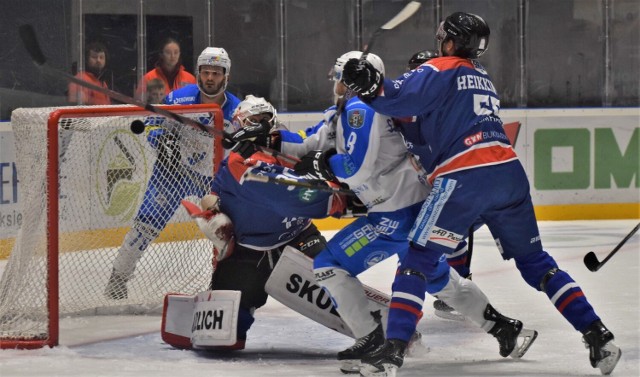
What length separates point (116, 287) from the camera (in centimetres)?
475

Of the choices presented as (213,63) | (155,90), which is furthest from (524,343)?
(155,90)

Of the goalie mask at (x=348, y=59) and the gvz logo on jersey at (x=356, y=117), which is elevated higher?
the goalie mask at (x=348, y=59)

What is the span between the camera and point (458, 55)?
3.60 meters

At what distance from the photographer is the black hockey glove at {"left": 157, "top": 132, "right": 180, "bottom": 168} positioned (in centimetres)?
482

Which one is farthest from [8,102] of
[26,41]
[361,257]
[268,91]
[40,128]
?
[361,257]

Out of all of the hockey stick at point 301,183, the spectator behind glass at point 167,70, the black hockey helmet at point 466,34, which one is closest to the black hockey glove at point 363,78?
the black hockey helmet at point 466,34

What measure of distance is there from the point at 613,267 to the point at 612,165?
2255 millimetres

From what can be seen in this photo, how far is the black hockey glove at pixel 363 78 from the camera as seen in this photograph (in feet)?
11.0

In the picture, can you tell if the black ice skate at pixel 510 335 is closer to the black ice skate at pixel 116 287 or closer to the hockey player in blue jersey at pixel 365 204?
the hockey player in blue jersey at pixel 365 204

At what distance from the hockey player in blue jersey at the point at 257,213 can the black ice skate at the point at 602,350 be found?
862mm

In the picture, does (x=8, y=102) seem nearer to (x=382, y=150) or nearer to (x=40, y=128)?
(x=40, y=128)

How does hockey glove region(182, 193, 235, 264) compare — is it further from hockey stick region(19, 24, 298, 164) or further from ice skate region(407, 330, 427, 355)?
ice skate region(407, 330, 427, 355)

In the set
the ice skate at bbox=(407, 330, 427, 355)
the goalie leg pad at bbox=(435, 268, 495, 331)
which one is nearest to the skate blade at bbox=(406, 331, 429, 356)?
the ice skate at bbox=(407, 330, 427, 355)

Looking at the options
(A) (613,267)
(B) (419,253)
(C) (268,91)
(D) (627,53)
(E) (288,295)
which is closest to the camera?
(B) (419,253)
